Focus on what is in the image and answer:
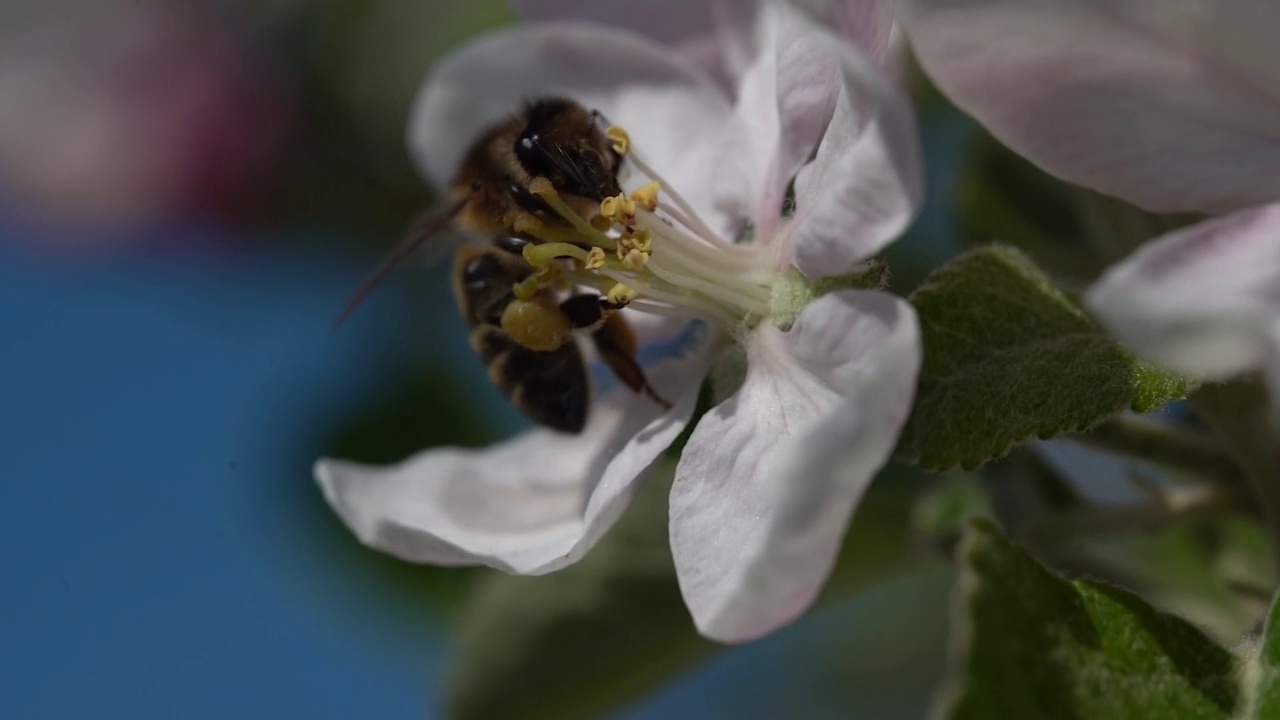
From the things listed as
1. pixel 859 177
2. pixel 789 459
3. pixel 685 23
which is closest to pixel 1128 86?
pixel 859 177

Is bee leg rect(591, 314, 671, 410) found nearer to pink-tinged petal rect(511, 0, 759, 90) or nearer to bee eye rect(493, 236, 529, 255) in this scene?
bee eye rect(493, 236, 529, 255)

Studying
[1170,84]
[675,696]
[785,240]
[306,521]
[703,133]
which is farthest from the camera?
[675,696]

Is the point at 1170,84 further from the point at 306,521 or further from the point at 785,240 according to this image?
the point at 306,521

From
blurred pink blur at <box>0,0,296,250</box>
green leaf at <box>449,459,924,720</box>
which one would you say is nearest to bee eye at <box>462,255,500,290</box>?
green leaf at <box>449,459,924,720</box>

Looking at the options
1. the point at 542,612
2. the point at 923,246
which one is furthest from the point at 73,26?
the point at 542,612

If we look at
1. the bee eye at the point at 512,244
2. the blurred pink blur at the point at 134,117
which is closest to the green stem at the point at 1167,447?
the bee eye at the point at 512,244

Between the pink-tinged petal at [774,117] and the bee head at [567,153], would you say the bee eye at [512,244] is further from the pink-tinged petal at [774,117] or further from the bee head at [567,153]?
the pink-tinged petal at [774,117]
